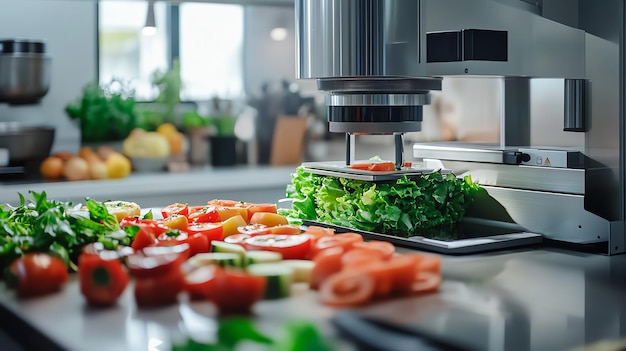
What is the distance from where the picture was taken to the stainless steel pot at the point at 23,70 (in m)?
2.61

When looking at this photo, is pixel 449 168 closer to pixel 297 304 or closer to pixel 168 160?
pixel 297 304

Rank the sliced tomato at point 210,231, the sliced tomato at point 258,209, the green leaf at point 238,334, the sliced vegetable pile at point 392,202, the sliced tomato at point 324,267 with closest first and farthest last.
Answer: the green leaf at point 238,334, the sliced tomato at point 324,267, the sliced tomato at point 210,231, the sliced vegetable pile at point 392,202, the sliced tomato at point 258,209

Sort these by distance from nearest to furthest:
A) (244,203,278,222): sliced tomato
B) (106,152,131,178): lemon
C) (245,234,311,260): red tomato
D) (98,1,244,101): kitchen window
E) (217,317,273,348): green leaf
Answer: (217,317,273,348): green leaf → (245,234,311,260): red tomato → (244,203,278,222): sliced tomato → (106,152,131,178): lemon → (98,1,244,101): kitchen window

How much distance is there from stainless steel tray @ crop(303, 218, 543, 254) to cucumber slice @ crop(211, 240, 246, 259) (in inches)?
12.9

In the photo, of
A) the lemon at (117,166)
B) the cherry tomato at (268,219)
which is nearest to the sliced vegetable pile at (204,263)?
the cherry tomato at (268,219)

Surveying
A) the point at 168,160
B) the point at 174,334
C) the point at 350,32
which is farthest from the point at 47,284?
the point at 168,160

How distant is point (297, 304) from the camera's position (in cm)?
98

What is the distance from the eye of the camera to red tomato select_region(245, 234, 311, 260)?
3.81 ft

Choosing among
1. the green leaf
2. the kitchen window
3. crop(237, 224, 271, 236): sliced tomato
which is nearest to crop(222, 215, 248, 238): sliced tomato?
crop(237, 224, 271, 236): sliced tomato

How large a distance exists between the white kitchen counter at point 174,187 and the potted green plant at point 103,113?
0.19 m

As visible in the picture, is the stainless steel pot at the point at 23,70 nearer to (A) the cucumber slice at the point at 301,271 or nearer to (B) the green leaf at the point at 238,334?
(A) the cucumber slice at the point at 301,271

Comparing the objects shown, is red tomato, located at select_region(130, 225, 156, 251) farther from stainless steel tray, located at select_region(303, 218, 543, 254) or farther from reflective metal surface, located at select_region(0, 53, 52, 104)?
reflective metal surface, located at select_region(0, 53, 52, 104)

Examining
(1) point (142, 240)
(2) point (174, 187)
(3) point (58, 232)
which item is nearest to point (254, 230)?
(1) point (142, 240)

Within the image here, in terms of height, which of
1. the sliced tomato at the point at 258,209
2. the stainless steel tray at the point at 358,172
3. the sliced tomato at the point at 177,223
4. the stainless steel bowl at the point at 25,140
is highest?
the stainless steel bowl at the point at 25,140
